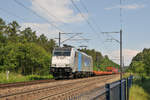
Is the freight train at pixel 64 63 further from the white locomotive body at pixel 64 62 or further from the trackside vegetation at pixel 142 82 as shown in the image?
the trackside vegetation at pixel 142 82

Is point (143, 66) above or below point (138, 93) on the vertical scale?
above

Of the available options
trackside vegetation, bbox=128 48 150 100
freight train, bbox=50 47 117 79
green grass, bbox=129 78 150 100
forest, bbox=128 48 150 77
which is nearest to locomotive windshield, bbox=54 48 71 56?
freight train, bbox=50 47 117 79

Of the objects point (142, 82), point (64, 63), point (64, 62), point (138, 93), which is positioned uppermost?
point (64, 62)

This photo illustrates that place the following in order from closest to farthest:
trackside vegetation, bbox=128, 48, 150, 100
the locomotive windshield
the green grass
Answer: the green grass
trackside vegetation, bbox=128, 48, 150, 100
the locomotive windshield

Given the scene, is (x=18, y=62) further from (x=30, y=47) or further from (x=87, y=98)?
(x=87, y=98)

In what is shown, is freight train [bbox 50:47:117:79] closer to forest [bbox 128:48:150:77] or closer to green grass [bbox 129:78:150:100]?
green grass [bbox 129:78:150:100]

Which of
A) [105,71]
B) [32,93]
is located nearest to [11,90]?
[32,93]

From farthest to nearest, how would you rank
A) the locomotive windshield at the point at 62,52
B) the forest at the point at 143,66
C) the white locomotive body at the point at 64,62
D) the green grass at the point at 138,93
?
the forest at the point at 143,66 < the locomotive windshield at the point at 62,52 < the white locomotive body at the point at 64,62 < the green grass at the point at 138,93

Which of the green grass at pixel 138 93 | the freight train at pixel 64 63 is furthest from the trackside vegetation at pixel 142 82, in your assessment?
the freight train at pixel 64 63

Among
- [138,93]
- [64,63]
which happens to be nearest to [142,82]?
[64,63]

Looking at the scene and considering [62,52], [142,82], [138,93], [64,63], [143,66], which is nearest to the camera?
[138,93]

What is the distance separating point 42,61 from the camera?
109 feet

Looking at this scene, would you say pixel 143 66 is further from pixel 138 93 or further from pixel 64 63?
pixel 138 93

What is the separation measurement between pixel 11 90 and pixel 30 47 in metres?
19.8
